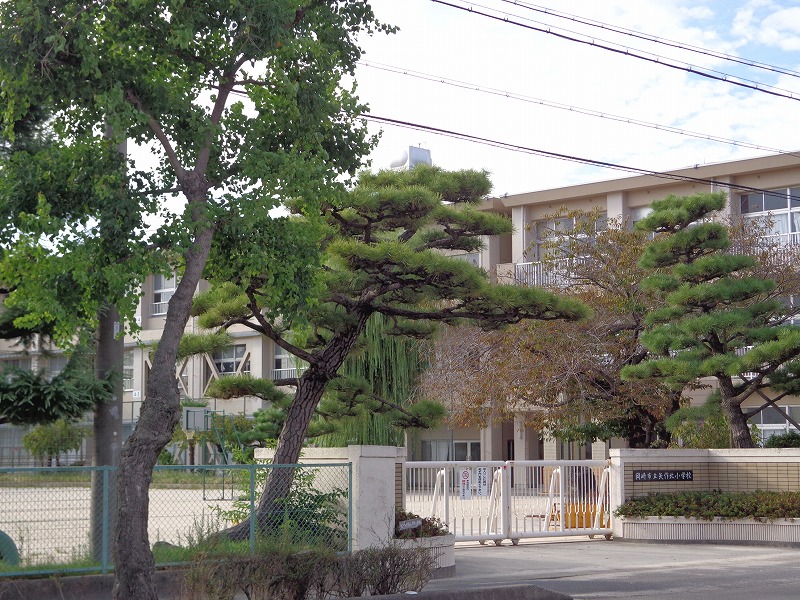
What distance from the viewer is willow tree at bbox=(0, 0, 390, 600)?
33.4ft

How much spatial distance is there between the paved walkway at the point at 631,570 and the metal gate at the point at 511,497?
35 cm

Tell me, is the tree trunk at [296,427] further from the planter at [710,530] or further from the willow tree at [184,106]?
the planter at [710,530]

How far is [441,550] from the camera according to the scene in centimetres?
1594

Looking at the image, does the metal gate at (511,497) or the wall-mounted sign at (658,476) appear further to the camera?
the wall-mounted sign at (658,476)

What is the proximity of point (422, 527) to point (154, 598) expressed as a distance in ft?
22.3

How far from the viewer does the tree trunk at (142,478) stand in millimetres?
9828

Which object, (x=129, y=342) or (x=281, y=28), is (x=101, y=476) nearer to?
(x=281, y=28)

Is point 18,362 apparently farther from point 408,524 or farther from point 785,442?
point 785,442

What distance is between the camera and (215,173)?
A: 12.5 metres

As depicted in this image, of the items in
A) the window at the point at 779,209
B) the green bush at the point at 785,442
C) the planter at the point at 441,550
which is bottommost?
the planter at the point at 441,550

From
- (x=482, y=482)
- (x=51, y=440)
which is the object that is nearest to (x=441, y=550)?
(x=482, y=482)

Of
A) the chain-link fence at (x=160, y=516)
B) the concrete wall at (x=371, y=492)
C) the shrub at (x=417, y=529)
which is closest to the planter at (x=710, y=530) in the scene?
the shrub at (x=417, y=529)

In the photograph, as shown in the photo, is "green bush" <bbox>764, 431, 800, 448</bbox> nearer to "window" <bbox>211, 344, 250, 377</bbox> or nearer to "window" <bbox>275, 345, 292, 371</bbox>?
"window" <bbox>275, 345, 292, 371</bbox>

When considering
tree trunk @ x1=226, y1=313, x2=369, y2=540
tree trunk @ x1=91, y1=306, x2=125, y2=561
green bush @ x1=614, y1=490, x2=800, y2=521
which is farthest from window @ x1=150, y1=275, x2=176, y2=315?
tree trunk @ x1=91, y1=306, x2=125, y2=561
